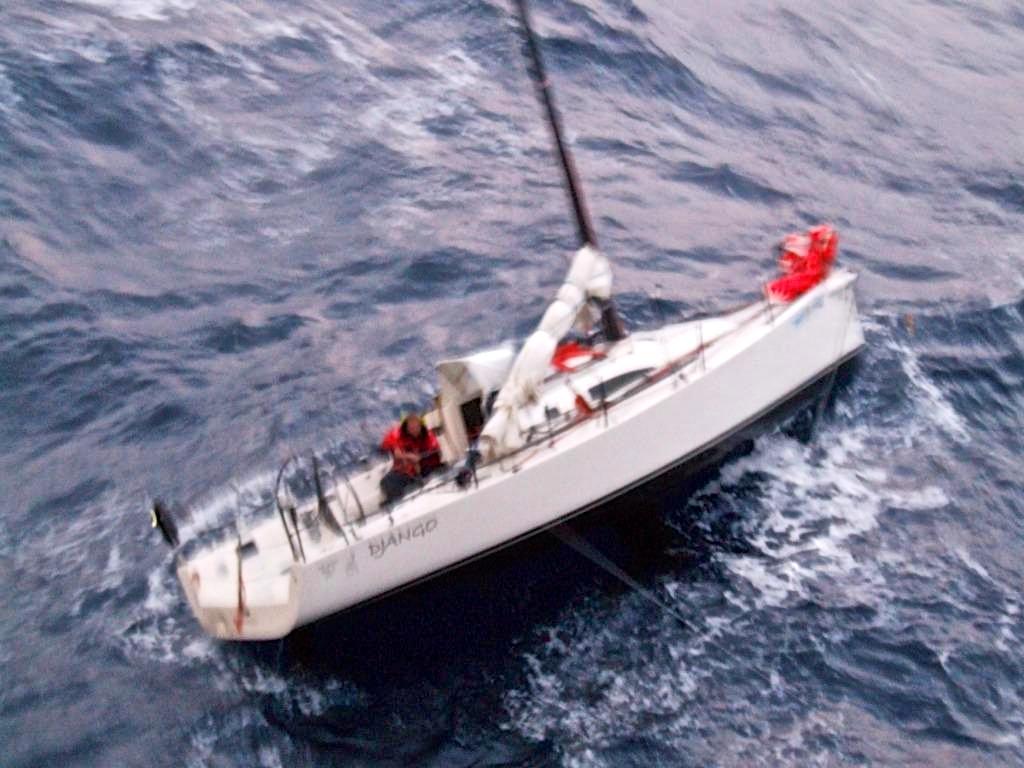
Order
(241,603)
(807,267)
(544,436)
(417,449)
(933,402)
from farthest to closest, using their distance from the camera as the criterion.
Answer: (933,402) < (807,267) < (417,449) < (544,436) < (241,603)

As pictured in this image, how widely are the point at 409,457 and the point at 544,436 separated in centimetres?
169

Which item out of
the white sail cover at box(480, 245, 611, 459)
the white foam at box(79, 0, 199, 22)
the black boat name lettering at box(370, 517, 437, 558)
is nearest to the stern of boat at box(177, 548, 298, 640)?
the black boat name lettering at box(370, 517, 437, 558)

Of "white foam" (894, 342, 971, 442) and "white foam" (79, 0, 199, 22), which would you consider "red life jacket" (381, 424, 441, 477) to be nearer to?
"white foam" (894, 342, 971, 442)

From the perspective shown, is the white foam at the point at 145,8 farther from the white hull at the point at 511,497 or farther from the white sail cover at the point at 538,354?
the white hull at the point at 511,497

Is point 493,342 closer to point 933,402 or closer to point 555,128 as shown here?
point 555,128

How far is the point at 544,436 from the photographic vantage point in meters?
15.1

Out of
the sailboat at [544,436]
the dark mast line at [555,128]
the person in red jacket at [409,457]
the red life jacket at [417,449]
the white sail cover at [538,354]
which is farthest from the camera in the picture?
the dark mast line at [555,128]

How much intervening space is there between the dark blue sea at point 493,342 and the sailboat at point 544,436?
26.1 inches

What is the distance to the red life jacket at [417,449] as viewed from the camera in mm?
15258

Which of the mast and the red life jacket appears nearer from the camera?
the red life jacket

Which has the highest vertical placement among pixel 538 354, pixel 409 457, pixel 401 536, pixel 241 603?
pixel 538 354

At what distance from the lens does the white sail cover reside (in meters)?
14.9

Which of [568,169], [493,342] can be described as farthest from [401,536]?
[493,342]

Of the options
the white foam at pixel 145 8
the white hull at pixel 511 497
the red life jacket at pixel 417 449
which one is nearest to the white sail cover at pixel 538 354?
the white hull at pixel 511 497
